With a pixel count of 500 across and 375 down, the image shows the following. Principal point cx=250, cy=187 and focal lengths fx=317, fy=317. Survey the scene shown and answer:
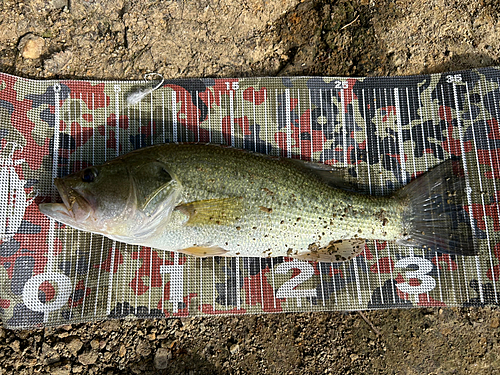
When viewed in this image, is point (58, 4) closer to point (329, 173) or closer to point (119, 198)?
point (119, 198)

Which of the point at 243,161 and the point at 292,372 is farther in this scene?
Answer: the point at 292,372

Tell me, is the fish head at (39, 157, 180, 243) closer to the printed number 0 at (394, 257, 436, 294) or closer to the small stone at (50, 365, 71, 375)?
the small stone at (50, 365, 71, 375)

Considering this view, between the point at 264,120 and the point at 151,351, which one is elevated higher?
the point at 264,120

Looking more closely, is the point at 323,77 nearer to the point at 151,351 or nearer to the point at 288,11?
the point at 288,11

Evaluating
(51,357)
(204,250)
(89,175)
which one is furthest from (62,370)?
(89,175)

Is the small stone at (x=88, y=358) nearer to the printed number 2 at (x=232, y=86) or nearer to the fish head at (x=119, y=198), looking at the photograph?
the fish head at (x=119, y=198)

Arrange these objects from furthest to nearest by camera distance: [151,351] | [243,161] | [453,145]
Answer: [453,145], [151,351], [243,161]

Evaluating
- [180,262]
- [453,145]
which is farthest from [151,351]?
[453,145]

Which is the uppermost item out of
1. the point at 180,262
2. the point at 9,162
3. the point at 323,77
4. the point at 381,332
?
the point at 323,77

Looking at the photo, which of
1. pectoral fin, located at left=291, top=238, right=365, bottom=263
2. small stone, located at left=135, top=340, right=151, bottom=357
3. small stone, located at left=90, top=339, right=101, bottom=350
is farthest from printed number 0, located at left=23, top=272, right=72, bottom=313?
pectoral fin, located at left=291, top=238, right=365, bottom=263
